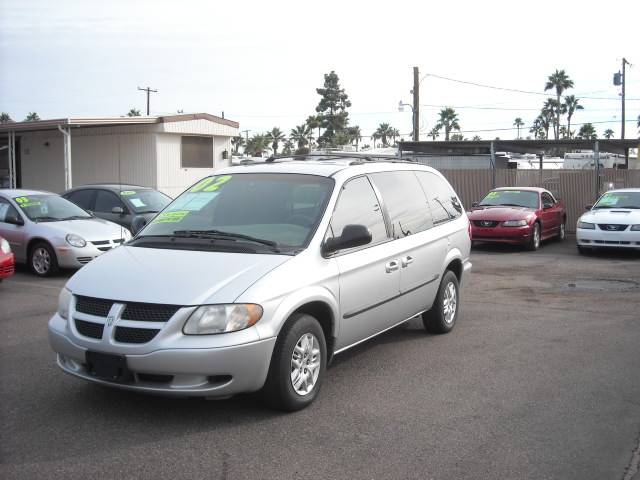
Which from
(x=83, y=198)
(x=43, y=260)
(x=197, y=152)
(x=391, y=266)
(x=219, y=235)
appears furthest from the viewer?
(x=197, y=152)

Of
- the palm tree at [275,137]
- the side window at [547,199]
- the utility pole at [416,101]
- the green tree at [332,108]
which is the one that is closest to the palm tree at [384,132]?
the palm tree at [275,137]

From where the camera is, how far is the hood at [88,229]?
1137cm

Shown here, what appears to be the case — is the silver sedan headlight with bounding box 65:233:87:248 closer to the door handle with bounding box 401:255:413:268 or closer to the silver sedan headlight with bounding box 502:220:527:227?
the door handle with bounding box 401:255:413:268

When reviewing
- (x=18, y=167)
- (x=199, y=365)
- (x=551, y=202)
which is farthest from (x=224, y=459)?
(x=18, y=167)

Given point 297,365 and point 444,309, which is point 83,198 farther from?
point 297,365

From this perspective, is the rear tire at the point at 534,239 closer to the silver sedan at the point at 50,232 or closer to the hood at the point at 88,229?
the silver sedan at the point at 50,232

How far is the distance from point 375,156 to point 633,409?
3.48 metres

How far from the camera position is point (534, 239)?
54.0 feet

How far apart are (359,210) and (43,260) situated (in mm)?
7192

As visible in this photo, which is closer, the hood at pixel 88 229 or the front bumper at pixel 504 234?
the hood at pixel 88 229

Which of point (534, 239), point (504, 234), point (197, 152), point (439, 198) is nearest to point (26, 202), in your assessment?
point (439, 198)

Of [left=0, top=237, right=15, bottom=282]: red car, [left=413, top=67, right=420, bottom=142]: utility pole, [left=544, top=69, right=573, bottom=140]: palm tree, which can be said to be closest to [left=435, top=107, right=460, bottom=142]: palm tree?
[left=544, top=69, right=573, bottom=140]: palm tree

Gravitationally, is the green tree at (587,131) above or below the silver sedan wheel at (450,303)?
above

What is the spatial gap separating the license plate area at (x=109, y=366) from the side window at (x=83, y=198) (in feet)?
33.1
